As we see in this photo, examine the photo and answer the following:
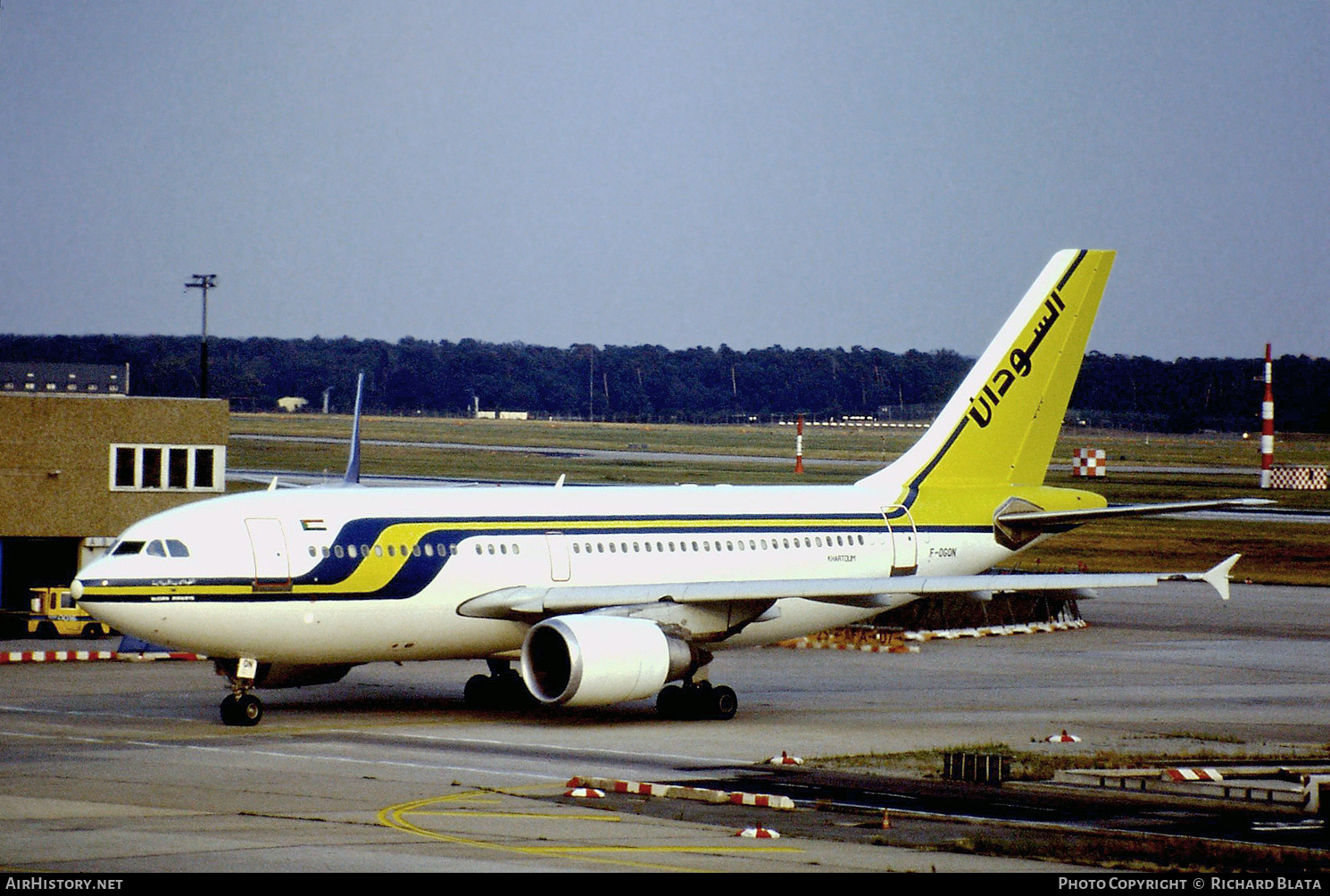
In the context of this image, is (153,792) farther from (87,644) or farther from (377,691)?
(87,644)

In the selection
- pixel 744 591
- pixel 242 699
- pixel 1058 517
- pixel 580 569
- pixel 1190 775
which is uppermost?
pixel 1058 517

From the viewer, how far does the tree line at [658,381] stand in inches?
4400

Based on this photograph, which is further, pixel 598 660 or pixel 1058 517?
pixel 1058 517

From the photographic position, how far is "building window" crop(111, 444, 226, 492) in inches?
1799

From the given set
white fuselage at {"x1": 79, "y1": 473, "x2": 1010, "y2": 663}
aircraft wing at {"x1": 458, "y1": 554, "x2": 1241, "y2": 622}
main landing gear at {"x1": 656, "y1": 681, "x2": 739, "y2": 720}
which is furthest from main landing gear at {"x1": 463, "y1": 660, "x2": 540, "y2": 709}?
main landing gear at {"x1": 656, "y1": 681, "x2": 739, "y2": 720}

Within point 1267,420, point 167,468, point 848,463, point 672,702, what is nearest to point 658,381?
point 848,463

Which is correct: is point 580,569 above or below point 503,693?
above

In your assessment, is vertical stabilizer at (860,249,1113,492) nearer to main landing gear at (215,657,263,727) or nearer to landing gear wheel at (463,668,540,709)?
landing gear wheel at (463,668,540,709)

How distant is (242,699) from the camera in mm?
28797

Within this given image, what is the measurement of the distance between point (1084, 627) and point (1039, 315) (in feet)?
47.3

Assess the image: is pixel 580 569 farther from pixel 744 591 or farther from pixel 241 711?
pixel 241 711

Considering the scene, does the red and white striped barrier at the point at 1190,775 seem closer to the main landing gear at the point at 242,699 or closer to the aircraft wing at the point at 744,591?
the aircraft wing at the point at 744,591

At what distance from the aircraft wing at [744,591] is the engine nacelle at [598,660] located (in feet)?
2.35

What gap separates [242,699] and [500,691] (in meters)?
5.52
